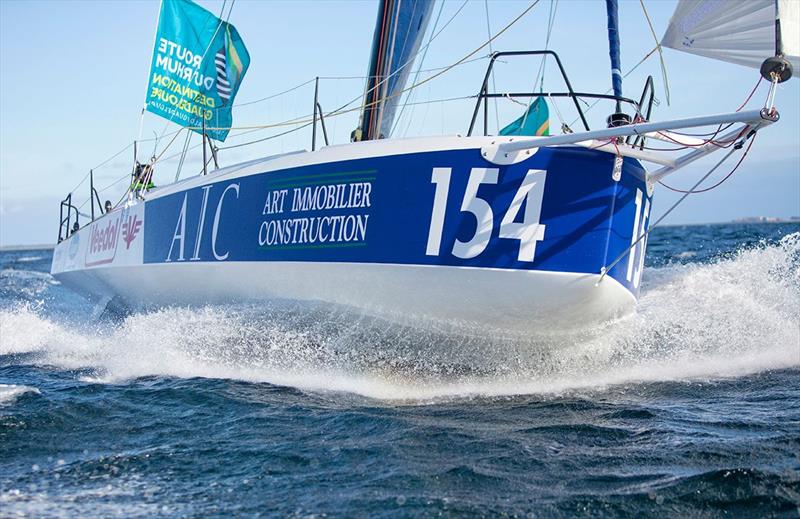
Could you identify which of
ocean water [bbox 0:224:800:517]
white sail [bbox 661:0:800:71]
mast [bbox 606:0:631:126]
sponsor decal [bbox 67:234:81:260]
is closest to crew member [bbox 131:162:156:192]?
ocean water [bbox 0:224:800:517]

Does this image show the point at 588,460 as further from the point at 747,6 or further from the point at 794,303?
the point at 794,303

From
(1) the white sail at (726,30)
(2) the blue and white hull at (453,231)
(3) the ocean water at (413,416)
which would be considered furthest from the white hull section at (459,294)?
(1) the white sail at (726,30)

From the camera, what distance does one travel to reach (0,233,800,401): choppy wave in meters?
5.00

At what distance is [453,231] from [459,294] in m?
0.38

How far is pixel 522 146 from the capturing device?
445 centimetres

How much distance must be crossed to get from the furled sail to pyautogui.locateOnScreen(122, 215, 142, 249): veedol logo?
2592 mm

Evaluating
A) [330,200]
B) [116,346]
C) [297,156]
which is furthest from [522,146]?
[116,346]

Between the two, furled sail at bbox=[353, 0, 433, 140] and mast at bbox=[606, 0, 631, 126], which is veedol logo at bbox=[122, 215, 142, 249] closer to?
furled sail at bbox=[353, 0, 433, 140]

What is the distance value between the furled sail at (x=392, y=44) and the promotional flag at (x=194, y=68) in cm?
183

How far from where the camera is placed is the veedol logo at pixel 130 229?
25.8 feet

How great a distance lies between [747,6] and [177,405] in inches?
157

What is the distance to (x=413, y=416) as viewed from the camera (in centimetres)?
407

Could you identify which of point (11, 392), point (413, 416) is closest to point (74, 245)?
point (11, 392)

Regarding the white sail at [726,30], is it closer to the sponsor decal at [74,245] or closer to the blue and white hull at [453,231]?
the blue and white hull at [453,231]
